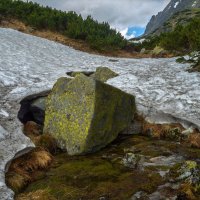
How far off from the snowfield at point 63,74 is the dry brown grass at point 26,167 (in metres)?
0.25

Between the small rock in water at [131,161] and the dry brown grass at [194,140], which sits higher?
the dry brown grass at [194,140]

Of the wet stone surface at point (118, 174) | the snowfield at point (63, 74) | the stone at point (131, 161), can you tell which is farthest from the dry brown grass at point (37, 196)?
the stone at point (131, 161)

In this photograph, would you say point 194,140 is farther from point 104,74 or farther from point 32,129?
point 104,74

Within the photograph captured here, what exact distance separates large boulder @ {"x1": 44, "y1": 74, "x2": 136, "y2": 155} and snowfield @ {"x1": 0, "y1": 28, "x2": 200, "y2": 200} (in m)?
1.21

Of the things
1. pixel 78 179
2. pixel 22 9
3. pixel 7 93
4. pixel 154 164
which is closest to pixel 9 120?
pixel 7 93

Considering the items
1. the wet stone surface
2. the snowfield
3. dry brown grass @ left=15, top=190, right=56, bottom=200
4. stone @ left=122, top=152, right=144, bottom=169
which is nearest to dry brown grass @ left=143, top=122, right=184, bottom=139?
the snowfield

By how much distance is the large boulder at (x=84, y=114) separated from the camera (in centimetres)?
982

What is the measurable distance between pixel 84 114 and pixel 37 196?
11.2 feet

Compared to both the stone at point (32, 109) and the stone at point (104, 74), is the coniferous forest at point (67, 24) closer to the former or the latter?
the stone at point (104, 74)

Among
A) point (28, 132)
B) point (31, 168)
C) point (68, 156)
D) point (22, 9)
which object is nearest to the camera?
point (31, 168)

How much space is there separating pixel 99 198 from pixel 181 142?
456cm

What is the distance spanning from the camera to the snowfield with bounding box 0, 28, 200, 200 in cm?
1002

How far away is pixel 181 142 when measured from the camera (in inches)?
420

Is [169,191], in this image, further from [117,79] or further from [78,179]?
[117,79]
